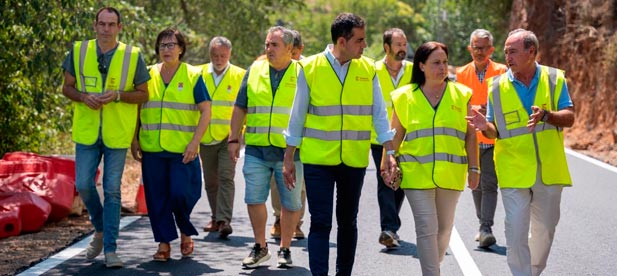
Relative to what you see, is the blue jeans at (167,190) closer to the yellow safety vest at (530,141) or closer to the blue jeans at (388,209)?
the blue jeans at (388,209)

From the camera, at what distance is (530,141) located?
28.4ft

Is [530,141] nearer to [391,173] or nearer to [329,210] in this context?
[391,173]

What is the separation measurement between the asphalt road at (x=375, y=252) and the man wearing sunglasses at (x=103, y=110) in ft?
1.70

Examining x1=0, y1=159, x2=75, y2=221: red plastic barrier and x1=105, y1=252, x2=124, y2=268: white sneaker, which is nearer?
x1=105, y1=252, x2=124, y2=268: white sneaker

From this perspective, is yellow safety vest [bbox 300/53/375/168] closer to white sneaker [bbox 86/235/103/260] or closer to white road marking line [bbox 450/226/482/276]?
white road marking line [bbox 450/226/482/276]

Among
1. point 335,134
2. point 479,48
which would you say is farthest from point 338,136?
point 479,48

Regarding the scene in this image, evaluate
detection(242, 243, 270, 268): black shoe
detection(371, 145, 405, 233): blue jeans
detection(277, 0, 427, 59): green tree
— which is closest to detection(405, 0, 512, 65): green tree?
detection(277, 0, 427, 59): green tree

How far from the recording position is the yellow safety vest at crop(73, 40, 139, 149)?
10.2 metres

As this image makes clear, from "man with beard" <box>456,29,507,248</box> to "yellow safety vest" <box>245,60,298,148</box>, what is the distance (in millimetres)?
1791

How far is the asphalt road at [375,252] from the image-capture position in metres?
9.98

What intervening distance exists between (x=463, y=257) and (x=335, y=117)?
2.59 meters

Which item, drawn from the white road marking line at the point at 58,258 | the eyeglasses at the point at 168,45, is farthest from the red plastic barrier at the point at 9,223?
the eyeglasses at the point at 168,45

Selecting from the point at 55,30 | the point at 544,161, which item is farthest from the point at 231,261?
the point at 55,30

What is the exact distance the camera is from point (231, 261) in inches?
412
